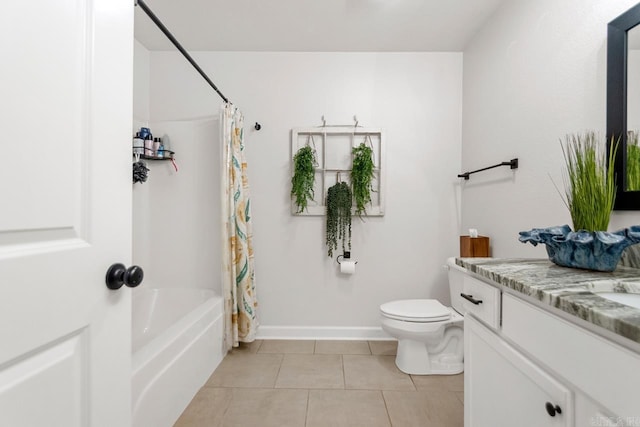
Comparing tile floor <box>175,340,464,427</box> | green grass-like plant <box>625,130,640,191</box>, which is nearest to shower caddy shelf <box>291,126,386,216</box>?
tile floor <box>175,340,464,427</box>

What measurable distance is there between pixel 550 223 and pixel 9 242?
2.01m

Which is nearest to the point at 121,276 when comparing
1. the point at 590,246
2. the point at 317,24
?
the point at 590,246

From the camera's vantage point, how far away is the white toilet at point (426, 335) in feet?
6.35

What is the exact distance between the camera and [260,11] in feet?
6.76

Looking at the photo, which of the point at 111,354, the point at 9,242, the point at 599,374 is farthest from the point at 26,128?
the point at 599,374

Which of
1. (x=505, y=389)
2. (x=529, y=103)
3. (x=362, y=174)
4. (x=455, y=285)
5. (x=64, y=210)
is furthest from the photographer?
(x=362, y=174)

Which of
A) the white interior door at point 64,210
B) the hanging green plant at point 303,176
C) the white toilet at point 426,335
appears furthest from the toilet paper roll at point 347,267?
the white interior door at point 64,210

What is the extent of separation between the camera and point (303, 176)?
241cm

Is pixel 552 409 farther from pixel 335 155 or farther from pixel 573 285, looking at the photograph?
pixel 335 155

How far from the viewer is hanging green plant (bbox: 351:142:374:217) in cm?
240

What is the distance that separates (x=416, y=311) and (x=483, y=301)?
102 cm

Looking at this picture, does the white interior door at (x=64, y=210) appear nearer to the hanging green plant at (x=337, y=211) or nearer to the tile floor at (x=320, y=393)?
the tile floor at (x=320, y=393)

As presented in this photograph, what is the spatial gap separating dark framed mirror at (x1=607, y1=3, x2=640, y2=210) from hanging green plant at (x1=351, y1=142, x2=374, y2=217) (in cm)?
144

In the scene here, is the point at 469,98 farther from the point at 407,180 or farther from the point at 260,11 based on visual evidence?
the point at 260,11
